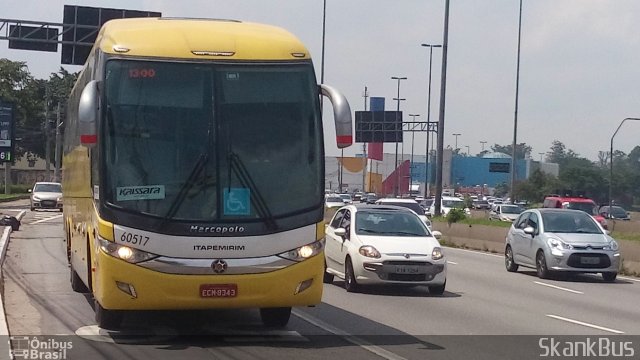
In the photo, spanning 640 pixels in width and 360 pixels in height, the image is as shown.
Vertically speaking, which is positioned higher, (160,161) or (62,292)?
(160,161)

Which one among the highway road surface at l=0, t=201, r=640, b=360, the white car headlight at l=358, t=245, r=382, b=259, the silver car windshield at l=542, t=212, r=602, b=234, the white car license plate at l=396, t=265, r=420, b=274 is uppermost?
the silver car windshield at l=542, t=212, r=602, b=234

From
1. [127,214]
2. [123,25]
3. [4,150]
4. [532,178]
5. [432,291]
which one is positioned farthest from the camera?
[532,178]

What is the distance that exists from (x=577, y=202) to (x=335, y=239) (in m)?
27.4

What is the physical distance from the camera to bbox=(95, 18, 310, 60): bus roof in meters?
11.8

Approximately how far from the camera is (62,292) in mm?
17359

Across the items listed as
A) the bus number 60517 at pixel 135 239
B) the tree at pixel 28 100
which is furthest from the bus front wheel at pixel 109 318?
the tree at pixel 28 100

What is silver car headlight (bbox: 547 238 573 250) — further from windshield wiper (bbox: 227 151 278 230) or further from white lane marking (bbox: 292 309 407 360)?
windshield wiper (bbox: 227 151 278 230)

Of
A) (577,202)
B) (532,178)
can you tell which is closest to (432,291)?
(577,202)

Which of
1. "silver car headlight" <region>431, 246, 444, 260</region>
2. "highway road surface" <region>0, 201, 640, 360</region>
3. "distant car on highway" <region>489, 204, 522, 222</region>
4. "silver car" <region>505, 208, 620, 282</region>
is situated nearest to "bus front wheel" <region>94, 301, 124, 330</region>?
"highway road surface" <region>0, 201, 640, 360</region>

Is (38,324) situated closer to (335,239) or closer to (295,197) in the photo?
(295,197)

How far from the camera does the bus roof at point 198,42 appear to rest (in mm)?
11820

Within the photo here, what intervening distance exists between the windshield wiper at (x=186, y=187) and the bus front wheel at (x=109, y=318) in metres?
1.58

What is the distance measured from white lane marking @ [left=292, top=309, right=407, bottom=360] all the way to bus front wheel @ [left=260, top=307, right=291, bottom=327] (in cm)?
61

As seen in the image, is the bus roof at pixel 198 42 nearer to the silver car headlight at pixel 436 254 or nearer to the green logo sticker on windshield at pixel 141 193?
the green logo sticker on windshield at pixel 141 193
